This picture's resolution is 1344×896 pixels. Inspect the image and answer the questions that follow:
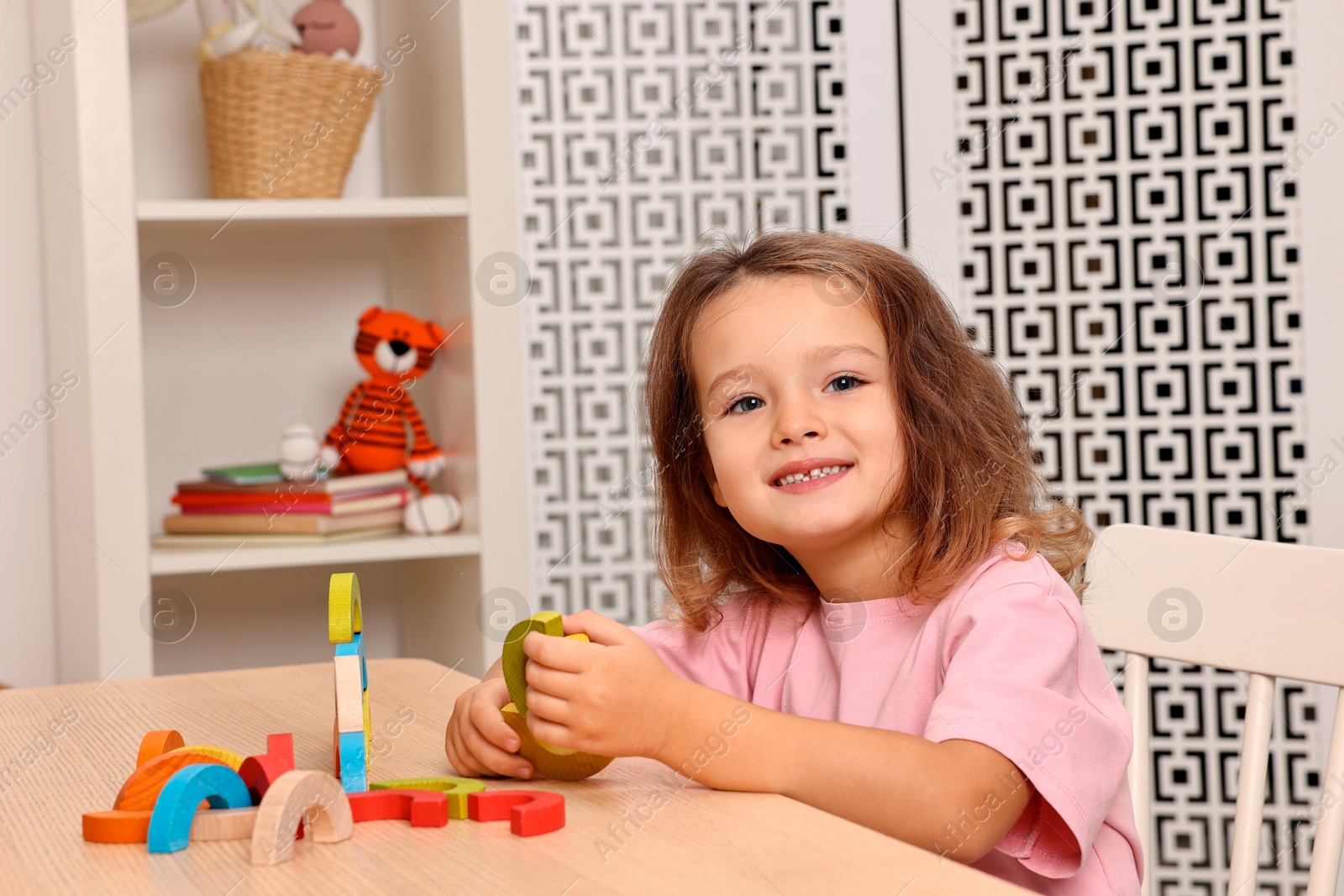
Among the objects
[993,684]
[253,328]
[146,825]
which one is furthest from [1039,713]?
[253,328]

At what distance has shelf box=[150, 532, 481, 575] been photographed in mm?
1654

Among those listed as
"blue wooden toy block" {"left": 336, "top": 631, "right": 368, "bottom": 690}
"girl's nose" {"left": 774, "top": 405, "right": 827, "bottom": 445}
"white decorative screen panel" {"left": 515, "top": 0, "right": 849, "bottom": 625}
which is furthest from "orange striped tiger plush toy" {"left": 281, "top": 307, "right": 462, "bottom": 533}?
"blue wooden toy block" {"left": 336, "top": 631, "right": 368, "bottom": 690}

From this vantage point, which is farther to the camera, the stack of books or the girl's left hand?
the stack of books

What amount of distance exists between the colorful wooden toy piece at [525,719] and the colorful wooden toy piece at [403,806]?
0.08 meters

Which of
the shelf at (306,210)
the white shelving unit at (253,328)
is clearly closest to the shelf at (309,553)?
the white shelving unit at (253,328)

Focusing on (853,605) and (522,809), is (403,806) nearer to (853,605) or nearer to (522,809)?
(522,809)

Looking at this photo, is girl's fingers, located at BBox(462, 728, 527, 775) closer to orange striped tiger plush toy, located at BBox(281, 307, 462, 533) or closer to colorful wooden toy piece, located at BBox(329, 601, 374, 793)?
colorful wooden toy piece, located at BBox(329, 601, 374, 793)

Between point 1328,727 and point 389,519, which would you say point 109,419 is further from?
point 1328,727

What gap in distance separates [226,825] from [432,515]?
3.88 feet

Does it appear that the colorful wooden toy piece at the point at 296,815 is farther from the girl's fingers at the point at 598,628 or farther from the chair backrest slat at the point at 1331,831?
the chair backrest slat at the point at 1331,831

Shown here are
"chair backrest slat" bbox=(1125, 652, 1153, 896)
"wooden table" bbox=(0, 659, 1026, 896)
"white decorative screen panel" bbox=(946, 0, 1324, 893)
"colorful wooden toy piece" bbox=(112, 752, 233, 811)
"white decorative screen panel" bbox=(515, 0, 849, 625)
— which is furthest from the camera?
"white decorative screen panel" bbox=(515, 0, 849, 625)

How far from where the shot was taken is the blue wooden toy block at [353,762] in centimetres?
66

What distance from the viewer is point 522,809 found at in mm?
592

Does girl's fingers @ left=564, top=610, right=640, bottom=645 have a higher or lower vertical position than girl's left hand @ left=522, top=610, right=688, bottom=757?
higher
